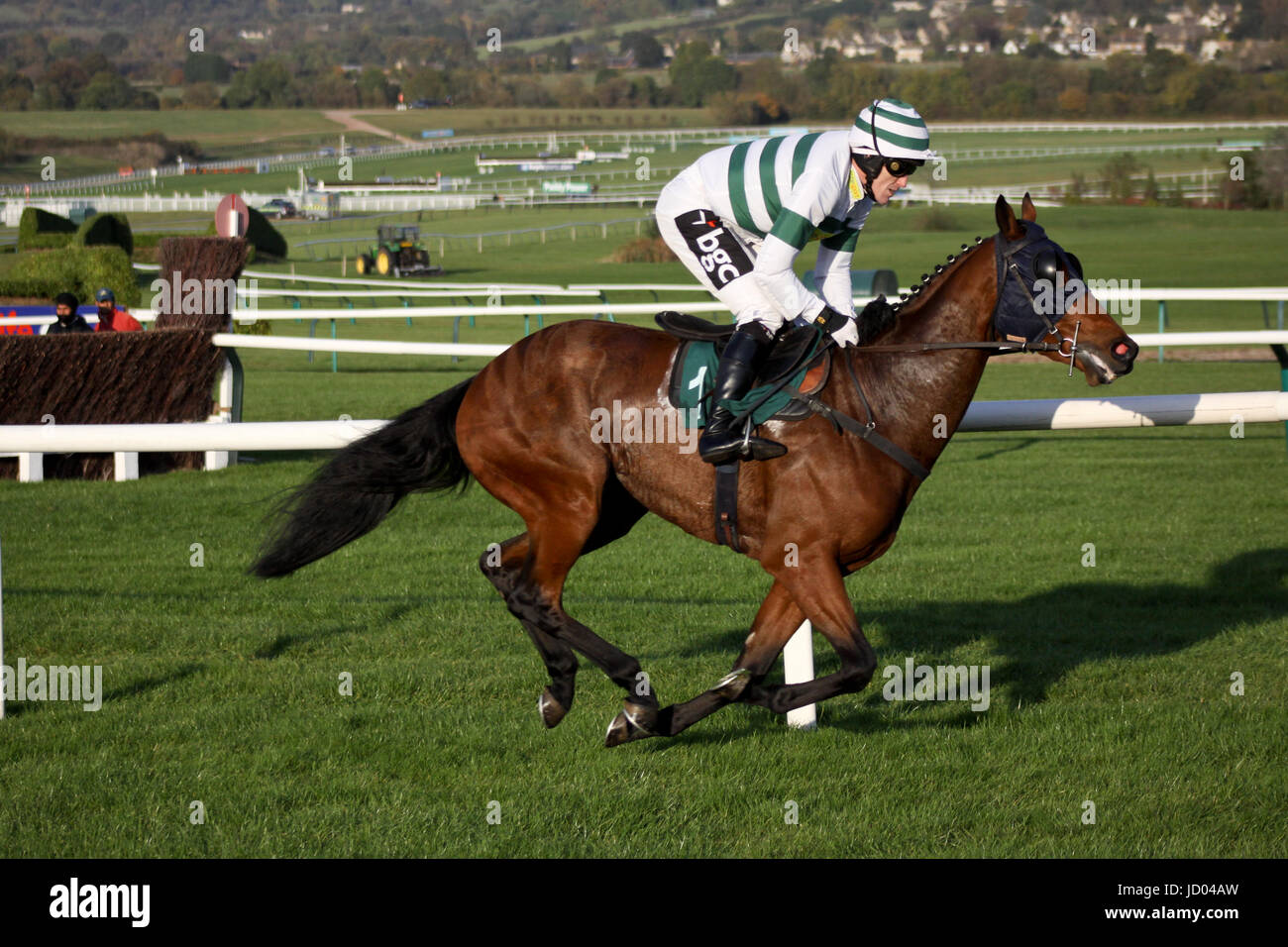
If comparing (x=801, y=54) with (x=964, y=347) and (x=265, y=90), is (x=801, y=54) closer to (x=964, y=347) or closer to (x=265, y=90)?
(x=265, y=90)

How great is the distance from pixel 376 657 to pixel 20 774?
1637 millimetres

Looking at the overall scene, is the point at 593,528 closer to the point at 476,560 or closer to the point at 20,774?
the point at 20,774

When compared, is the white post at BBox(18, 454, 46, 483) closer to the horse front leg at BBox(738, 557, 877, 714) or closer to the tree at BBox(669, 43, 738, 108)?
the horse front leg at BBox(738, 557, 877, 714)

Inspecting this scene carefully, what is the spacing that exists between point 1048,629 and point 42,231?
34801 millimetres

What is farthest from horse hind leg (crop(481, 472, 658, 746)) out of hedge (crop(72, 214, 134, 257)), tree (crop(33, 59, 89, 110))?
tree (crop(33, 59, 89, 110))

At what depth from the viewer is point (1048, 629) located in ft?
19.9

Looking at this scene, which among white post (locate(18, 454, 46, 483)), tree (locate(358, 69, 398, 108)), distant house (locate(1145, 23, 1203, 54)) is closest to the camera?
white post (locate(18, 454, 46, 483))

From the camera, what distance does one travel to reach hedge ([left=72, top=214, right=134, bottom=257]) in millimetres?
31875

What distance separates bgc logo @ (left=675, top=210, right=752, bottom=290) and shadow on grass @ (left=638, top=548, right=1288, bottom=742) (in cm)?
151

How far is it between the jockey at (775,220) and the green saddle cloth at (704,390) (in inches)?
1.5

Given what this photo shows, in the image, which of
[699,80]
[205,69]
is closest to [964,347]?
[699,80]

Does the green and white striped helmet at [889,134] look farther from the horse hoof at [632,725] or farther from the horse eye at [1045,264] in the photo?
the horse hoof at [632,725]

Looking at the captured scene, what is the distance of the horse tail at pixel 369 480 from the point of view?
4730mm

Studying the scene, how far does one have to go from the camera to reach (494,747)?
4.40m
